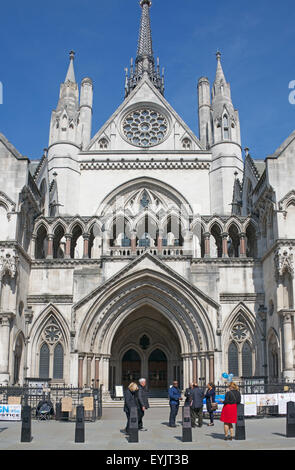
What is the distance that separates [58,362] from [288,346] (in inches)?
446

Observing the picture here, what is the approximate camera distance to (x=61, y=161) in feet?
110

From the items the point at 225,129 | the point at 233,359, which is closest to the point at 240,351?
the point at 233,359

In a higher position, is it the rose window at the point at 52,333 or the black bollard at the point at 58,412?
the rose window at the point at 52,333

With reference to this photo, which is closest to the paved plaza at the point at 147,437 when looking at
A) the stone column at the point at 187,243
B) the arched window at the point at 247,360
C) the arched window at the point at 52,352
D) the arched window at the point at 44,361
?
the arched window at the point at 247,360

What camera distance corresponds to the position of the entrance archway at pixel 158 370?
2934cm

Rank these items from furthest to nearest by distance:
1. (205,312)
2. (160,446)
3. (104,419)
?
(205,312)
(104,419)
(160,446)

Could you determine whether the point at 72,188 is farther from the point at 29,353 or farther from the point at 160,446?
the point at 160,446

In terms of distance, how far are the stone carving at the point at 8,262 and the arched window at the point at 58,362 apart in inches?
187

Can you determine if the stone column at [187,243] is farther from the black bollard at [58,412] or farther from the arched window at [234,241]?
the black bollard at [58,412]

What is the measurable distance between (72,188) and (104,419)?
19.1m

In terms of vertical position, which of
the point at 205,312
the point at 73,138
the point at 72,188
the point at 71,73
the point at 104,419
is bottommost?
the point at 104,419

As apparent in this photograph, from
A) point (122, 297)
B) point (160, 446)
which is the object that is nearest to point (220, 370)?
point (122, 297)

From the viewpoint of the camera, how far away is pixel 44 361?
24.8m
